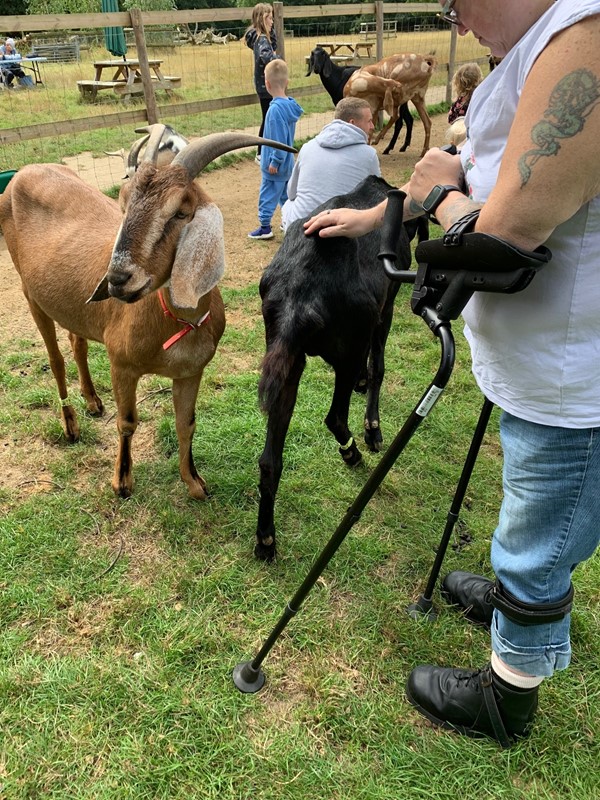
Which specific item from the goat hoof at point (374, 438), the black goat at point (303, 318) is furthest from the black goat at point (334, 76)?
the black goat at point (303, 318)

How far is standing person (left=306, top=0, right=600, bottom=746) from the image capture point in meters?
1.03

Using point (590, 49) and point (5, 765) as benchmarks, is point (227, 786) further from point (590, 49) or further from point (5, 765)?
point (590, 49)

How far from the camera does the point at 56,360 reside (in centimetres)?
346

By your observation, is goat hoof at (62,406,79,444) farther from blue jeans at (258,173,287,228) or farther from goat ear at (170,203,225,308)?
blue jeans at (258,173,287,228)

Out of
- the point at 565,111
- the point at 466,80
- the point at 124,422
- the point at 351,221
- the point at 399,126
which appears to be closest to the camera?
the point at 565,111

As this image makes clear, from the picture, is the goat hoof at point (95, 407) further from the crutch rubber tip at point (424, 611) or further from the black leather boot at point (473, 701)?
the black leather boot at point (473, 701)

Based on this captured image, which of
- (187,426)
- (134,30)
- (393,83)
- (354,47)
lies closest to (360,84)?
(393,83)

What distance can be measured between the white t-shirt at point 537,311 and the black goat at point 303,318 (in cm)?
110

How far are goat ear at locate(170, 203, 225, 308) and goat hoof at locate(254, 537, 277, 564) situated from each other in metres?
1.24

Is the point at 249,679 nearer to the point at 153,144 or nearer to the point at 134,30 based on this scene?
the point at 153,144

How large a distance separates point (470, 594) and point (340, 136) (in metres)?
3.25

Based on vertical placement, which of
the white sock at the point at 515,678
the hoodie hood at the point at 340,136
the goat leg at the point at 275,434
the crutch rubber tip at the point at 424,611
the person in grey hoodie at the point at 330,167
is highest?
the hoodie hood at the point at 340,136

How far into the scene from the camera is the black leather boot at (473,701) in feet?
6.28

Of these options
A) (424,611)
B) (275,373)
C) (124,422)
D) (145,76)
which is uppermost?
(145,76)
